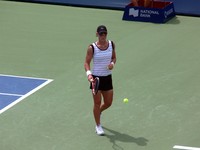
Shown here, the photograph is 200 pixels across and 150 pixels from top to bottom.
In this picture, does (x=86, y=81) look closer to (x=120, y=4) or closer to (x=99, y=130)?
(x=99, y=130)

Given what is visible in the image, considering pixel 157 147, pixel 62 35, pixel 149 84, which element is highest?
pixel 62 35

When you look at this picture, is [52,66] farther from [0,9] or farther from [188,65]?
[0,9]

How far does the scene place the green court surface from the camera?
11602 mm

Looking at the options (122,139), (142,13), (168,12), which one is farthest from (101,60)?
(168,12)

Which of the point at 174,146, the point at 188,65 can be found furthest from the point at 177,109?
the point at 188,65

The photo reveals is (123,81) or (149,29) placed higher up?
(149,29)

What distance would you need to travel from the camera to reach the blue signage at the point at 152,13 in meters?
20.1

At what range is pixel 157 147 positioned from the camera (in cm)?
1109

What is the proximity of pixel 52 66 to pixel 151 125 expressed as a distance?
471cm

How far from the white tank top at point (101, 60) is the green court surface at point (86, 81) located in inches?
49.6

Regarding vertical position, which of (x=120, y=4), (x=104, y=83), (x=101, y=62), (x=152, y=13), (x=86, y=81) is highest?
(x=120, y=4)

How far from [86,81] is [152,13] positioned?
6.15 metres

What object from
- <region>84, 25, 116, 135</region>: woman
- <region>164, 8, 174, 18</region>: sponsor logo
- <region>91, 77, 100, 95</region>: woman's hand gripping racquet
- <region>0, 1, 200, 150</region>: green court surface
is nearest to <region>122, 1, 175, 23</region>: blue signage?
<region>164, 8, 174, 18</region>: sponsor logo

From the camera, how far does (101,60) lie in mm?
11273
